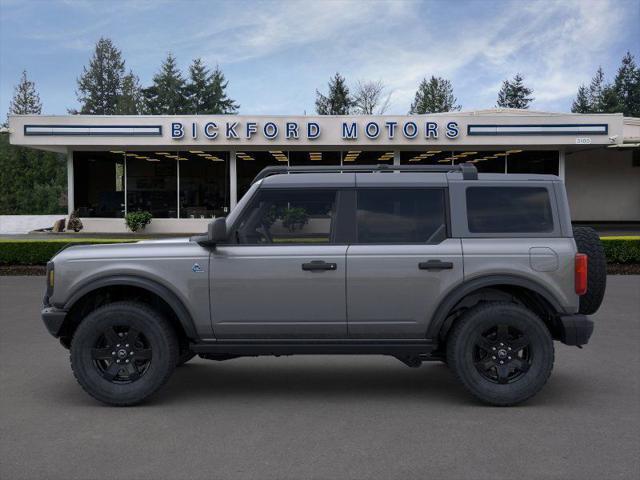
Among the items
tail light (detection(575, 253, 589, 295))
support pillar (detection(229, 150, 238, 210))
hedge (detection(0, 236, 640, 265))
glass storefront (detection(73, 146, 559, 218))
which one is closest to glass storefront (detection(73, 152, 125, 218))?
glass storefront (detection(73, 146, 559, 218))

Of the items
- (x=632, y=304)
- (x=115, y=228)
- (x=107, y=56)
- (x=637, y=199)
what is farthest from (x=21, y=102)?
(x=632, y=304)

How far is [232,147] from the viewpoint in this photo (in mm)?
29062

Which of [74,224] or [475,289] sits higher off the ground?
[74,224]

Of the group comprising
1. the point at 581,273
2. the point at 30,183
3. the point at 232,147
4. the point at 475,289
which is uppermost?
the point at 30,183

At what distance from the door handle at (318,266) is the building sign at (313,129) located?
74.0 feet

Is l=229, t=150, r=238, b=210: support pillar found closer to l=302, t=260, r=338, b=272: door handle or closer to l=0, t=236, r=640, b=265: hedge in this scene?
l=0, t=236, r=640, b=265: hedge

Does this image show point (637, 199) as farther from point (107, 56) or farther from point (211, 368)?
point (107, 56)

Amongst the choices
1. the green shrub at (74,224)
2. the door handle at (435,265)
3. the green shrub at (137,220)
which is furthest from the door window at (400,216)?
the green shrub at (74,224)

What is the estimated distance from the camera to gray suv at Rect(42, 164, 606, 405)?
5730 mm

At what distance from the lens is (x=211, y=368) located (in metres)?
7.32

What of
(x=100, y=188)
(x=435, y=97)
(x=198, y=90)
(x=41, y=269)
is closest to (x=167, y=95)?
(x=198, y=90)

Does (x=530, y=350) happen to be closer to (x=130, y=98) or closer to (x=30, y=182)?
(x=30, y=182)

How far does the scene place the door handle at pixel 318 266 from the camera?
5.72 metres

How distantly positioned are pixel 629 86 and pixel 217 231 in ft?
289
